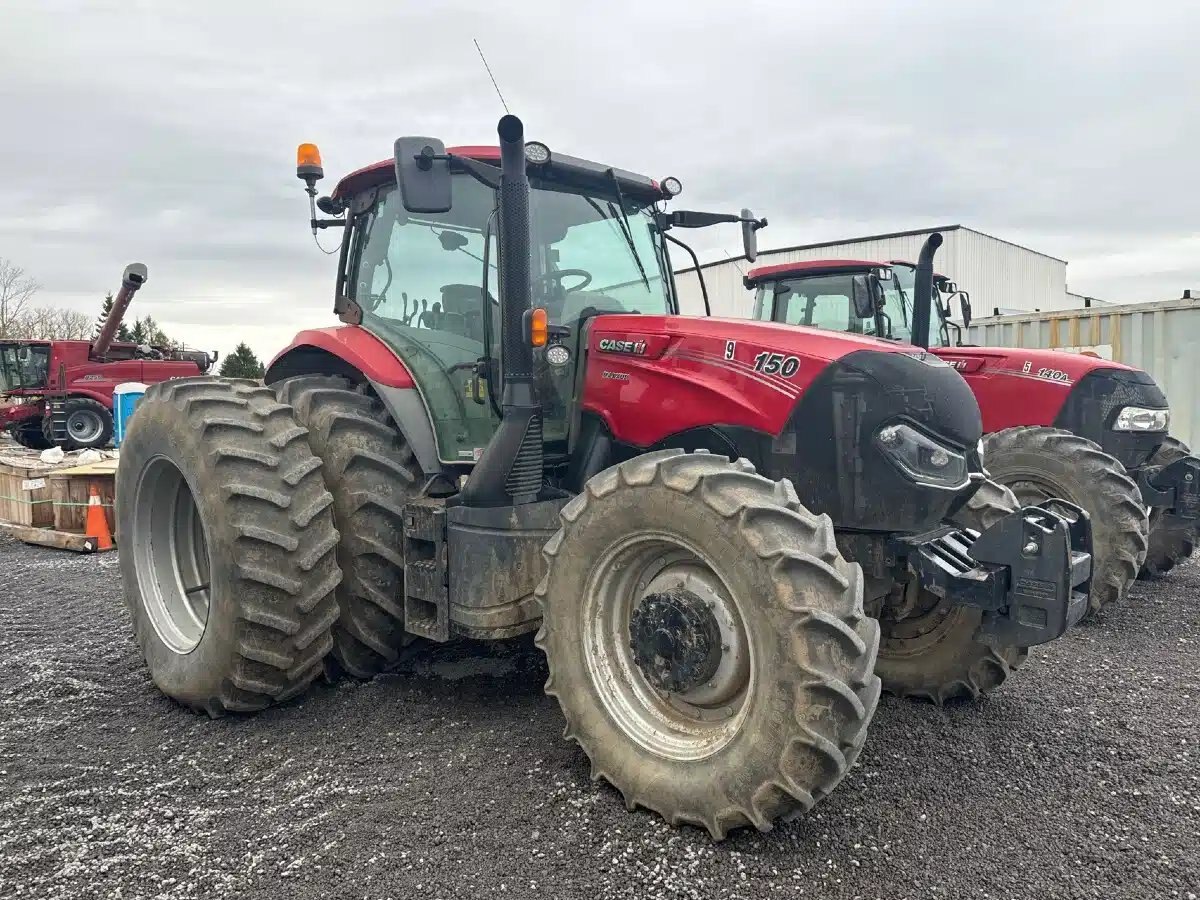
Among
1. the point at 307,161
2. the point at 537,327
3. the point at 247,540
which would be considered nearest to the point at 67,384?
the point at 307,161

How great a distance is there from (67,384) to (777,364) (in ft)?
63.4

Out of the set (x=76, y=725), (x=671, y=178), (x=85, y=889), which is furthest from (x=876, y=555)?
(x=76, y=725)

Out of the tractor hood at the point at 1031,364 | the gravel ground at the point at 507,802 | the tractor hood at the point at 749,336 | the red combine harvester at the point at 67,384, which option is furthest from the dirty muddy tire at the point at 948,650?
the red combine harvester at the point at 67,384

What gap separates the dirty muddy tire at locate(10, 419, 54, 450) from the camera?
746 inches

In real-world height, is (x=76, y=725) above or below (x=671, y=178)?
below

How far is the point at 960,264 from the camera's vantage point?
21.0 metres

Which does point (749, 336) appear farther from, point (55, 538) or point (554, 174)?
point (55, 538)

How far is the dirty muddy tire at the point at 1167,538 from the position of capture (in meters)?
6.54

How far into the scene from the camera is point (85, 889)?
2533mm

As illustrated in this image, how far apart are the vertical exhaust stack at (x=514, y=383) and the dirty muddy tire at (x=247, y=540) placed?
686 mm

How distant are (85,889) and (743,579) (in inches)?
83.7

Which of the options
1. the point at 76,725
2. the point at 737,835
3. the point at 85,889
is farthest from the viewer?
the point at 76,725

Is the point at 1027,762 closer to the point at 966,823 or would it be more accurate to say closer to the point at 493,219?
the point at 966,823

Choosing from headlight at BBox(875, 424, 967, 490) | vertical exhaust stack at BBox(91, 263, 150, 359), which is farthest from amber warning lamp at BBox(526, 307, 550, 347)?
vertical exhaust stack at BBox(91, 263, 150, 359)
